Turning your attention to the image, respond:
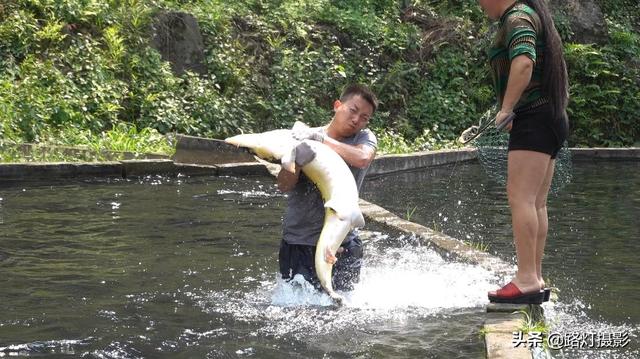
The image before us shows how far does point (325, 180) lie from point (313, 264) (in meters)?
0.59

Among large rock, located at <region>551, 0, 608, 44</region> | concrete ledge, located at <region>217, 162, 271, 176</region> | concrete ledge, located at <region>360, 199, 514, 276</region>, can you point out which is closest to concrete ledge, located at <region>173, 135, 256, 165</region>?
concrete ledge, located at <region>217, 162, 271, 176</region>

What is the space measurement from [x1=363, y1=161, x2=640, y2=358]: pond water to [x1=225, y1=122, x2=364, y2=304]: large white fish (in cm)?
141

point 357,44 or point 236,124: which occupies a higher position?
point 357,44

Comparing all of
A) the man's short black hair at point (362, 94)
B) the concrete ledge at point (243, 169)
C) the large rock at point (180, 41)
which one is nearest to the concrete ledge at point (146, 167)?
the concrete ledge at point (243, 169)

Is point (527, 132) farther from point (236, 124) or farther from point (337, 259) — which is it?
point (236, 124)

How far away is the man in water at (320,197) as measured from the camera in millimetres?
6203

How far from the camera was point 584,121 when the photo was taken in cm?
2064

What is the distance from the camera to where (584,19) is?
23000 mm

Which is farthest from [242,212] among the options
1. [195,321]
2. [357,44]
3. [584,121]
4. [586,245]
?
[584,121]

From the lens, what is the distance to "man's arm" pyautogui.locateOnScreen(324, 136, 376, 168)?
619cm

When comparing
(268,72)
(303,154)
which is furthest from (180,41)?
(303,154)

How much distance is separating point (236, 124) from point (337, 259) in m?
10.5

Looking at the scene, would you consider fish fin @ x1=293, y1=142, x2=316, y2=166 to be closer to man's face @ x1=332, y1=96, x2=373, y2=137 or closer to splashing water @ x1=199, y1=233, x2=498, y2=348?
man's face @ x1=332, y1=96, x2=373, y2=137

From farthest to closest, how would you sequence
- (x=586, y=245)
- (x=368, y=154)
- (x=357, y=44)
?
1. (x=357, y=44)
2. (x=586, y=245)
3. (x=368, y=154)
